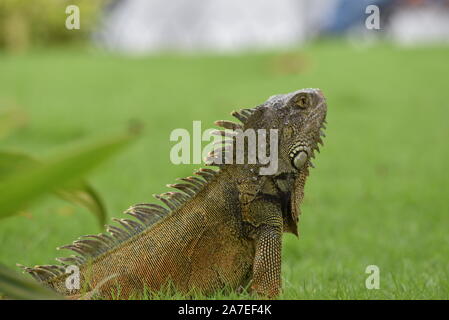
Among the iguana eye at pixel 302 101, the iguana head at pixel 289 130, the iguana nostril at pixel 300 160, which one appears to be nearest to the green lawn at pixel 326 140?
the iguana head at pixel 289 130

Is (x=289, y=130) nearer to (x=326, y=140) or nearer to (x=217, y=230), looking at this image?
(x=217, y=230)

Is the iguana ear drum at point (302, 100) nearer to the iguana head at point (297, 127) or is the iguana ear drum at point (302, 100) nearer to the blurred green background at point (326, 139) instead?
the iguana head at point (297, 127)

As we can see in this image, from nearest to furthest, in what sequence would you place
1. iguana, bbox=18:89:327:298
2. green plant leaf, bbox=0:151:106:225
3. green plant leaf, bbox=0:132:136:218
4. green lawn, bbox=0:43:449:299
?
1. green plant leaf, bbox=0:132:136:218
2. green plant leaf, bbox=0:151:106:225
3. iguana, bbox=18:89:327:298
4. green lawn, bbox=0:43:449:299

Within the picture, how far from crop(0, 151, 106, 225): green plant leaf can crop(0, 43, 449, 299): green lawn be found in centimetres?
18

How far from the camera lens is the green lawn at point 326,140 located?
5.38 m

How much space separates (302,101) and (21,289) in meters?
1.91

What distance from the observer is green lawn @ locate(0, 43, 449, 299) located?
17.6 ft

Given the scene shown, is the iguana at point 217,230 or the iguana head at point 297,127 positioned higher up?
the iguana head at point 297,127

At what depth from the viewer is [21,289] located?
7.30ft

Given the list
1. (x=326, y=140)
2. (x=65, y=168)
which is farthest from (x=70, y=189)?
(x=326, y=140)

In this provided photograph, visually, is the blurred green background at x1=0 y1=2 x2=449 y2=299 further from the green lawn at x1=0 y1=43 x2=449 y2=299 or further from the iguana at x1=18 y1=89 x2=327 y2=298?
the iguana at x1=18 y1=89 x2=327 y2=298

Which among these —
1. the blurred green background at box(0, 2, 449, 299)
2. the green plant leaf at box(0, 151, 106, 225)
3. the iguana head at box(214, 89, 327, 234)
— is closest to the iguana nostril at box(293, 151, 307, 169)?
the iguana head at box(214, 89, 327, 234)

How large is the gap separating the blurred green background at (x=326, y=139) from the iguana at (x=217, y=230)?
373mm

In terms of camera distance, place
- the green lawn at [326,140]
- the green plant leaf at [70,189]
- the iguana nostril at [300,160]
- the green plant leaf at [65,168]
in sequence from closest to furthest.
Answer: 1. the green plant leaf at [65,168]
2. the green plant leaf at [70,189]
3. the iguana nostril at [300,160]
4. the green lawn at [326,140]
